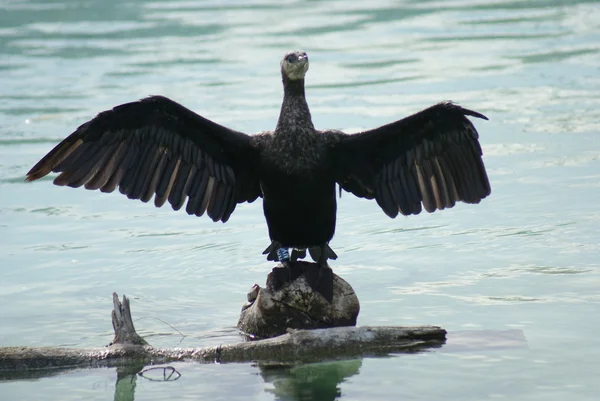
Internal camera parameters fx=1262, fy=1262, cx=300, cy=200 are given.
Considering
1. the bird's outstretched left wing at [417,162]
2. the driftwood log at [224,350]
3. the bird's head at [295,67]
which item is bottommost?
the driftwood log at [224,350]

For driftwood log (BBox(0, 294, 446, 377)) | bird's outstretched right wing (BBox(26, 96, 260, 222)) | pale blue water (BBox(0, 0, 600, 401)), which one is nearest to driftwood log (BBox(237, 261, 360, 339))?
pale blue water (BBox(0, 0, 600, 401))

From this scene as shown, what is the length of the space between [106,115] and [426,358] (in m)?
2.36

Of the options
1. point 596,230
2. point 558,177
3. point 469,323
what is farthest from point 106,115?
point 558,177

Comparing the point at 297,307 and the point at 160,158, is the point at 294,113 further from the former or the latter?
the point at 297,307

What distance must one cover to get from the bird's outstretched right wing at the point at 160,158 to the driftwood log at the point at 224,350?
0.93 meters

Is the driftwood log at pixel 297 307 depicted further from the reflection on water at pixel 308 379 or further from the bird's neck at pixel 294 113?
the bird's neck at pixel 294 113

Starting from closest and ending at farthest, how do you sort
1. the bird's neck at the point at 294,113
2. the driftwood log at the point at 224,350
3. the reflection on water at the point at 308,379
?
the reflection on water at the point at 308,379 < the driftwood log at the point at 224,350 < the bird's neck at the point at 294,113

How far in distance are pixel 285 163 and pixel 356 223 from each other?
315 centimetres

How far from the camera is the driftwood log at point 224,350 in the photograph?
699cm

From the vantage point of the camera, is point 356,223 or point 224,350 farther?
point 356,223

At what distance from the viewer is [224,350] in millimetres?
7070

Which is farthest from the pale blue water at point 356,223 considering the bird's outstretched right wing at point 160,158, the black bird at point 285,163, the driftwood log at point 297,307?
the bird's outstretched right wing at point 160,158

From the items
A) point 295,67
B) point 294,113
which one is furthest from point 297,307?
point 295,67

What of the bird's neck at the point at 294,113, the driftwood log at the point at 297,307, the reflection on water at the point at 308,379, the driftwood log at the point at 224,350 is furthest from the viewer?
the driftwood log at the point at 297,307
